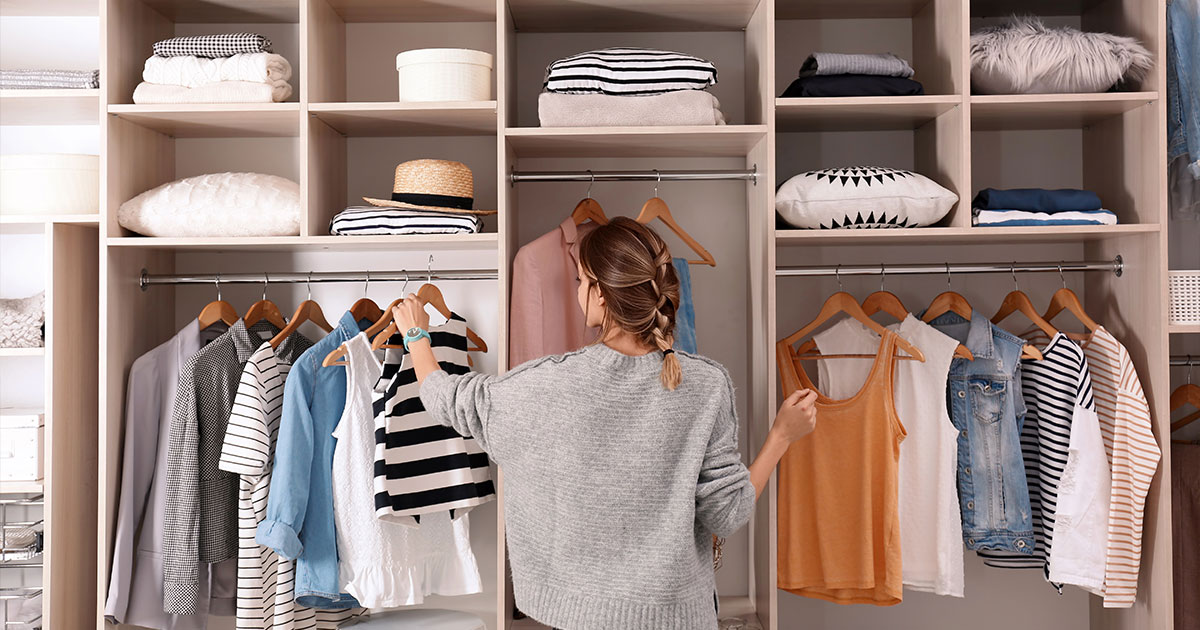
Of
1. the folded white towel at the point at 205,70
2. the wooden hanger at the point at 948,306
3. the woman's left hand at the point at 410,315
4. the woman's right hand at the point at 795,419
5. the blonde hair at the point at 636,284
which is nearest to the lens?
the blonde hair at the point at 636,284

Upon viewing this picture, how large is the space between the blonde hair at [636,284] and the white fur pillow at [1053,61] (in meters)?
1.18

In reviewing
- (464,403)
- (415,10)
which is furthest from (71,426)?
(415,10)

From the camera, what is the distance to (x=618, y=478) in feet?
5.31

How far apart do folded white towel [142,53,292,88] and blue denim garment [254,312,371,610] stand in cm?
73

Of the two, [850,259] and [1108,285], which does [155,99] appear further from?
[1108,285]

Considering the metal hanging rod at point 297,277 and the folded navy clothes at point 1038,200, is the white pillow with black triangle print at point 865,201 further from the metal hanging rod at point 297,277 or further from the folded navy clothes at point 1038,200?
the metal hanging rod at point 297,277

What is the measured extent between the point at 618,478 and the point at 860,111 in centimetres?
125

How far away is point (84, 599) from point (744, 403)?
6.41 ft

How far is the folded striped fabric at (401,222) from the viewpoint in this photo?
2.21m

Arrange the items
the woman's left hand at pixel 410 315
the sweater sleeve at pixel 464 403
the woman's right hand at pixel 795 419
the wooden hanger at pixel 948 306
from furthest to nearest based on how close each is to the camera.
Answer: the wooden hanger at pixel 948 306, the woman's left hand at pixel 410 315, the woman's right hand at pixel 795 419, the sweater sleeve at pixel 464 403

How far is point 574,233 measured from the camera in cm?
232


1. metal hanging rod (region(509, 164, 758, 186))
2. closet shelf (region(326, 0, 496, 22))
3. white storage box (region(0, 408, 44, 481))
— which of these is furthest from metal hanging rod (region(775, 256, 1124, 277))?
white storage box (region(0, 408, 44, 481))

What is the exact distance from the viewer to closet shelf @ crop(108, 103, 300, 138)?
224cm

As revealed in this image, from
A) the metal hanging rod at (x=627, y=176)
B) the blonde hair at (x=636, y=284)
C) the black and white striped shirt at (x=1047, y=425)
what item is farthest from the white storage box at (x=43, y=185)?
the black and white striped shirt at (x=1047, y=425)
